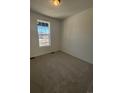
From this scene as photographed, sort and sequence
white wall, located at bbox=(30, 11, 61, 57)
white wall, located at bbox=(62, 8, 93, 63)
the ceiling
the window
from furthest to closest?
the window → white wall, located at bbox=(30, 11, 61, 57) → white wall, located at bbox=(62, 8, 93, 63) → the ceiling

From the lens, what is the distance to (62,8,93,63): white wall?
432cm

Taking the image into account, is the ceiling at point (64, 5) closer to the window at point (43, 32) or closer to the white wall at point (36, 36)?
the white wall at point (36, 36)

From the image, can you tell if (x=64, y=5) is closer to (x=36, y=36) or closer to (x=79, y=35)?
(x=79, y=35)

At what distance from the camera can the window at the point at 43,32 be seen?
5.65 meters

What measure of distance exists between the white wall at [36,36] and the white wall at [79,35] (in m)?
0.53

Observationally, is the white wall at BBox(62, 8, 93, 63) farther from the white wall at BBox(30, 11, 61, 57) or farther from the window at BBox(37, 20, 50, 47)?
the window at BBox(37, 20, 50, 47)

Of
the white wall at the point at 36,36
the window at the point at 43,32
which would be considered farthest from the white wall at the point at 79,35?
the window at the point at 43,32

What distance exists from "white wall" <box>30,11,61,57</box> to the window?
0.78 feet

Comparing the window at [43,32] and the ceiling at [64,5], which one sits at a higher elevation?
the ceiling at [64,5]

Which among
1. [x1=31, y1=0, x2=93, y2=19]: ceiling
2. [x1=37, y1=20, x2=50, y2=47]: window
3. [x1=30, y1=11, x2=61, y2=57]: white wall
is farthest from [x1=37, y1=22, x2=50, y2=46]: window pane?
[x1=31, y1=0, x2=93, y2=19]: ceiling
